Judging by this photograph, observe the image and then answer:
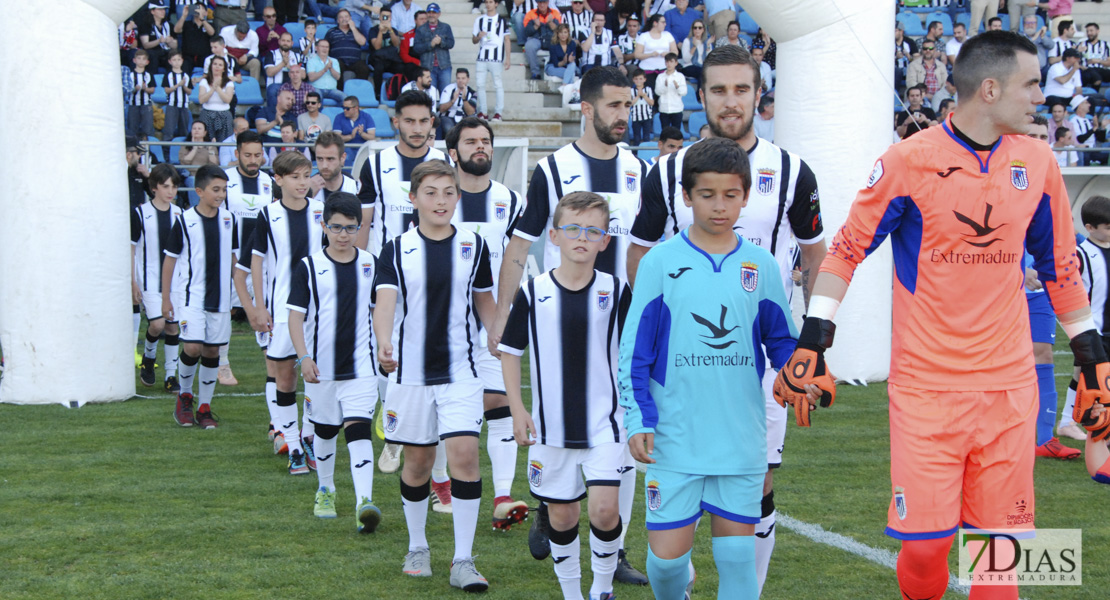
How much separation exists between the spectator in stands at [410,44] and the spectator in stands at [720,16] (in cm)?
504

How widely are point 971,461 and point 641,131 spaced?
13.8 metres

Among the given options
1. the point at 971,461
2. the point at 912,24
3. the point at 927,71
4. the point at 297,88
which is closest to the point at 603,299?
the point at 971,461

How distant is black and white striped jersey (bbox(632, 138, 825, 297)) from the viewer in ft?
14.5

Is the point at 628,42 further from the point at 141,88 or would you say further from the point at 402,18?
the point at 141,88

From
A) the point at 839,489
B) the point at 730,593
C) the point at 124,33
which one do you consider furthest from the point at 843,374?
the point at 124,33

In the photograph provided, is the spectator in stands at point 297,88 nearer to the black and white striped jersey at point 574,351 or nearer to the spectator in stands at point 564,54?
the spectator in stands at point 564,54

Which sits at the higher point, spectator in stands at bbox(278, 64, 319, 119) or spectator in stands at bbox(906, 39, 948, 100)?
spectator in stands at bbox(906, 39, 948, 100)

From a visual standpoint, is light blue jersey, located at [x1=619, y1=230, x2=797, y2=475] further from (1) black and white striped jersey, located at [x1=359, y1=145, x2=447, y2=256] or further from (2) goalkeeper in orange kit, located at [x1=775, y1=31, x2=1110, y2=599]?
(1) black and white striped jersey, located at [x1=359, y1=145, x2=447, y2=256]

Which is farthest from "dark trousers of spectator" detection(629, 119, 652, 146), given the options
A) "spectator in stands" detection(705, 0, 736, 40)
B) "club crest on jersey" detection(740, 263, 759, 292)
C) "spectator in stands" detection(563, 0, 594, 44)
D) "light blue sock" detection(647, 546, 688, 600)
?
"light blue sock" detection(647, 546, 688, 600)

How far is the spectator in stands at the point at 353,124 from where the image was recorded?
1563 centimetres

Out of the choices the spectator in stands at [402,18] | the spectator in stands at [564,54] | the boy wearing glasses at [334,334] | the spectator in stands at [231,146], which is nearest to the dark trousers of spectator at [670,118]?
the spectator in stands at [564,54]

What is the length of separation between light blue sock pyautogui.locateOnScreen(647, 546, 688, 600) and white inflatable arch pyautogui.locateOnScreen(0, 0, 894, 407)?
6.58m

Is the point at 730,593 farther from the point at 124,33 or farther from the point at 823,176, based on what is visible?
the point at 124,33

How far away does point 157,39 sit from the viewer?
16.7m
